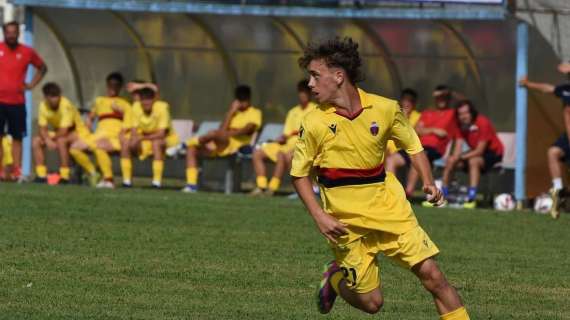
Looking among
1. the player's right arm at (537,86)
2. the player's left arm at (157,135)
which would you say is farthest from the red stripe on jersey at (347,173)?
the player's left arm at (157,135)

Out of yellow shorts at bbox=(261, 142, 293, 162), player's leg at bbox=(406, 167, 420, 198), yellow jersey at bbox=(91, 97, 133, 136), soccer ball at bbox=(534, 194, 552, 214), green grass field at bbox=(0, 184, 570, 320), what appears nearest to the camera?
green grass field at bbox=(0, 184, 570, 320)

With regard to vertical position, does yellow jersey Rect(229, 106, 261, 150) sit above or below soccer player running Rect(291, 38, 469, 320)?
below

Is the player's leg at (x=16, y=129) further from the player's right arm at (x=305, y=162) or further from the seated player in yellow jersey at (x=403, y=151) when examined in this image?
the player's right arm at (x=305, y=162)

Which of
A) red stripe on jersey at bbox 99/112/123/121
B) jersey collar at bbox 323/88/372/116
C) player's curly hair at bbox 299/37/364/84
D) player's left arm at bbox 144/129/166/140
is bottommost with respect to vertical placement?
player's left arm at bbox 144/129/166/140

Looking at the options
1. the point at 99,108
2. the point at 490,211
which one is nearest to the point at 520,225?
the point at 490,211

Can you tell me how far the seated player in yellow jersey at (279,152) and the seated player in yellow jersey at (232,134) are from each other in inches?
20.5

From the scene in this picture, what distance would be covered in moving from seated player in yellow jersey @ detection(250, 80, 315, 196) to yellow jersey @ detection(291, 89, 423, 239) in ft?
38.6

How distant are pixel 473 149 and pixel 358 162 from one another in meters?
11.1

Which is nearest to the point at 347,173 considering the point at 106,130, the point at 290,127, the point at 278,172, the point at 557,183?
the point at 557,183

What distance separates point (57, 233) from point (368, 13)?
24.7ft

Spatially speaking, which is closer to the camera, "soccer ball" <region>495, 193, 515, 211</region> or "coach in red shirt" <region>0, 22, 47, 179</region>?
"soccer ball" <region>495, 193, 515, 211</region>

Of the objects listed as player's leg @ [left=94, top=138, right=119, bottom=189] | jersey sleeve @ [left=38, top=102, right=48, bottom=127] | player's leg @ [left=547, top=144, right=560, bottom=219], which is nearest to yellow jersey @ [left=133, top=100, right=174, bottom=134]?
player's leg @ [left=94, top=138, right=119, bottom=189]

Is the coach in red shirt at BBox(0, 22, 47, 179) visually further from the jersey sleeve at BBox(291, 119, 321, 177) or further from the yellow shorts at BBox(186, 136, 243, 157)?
the jersey sleeve at BBox(291, 119, 321, 177)

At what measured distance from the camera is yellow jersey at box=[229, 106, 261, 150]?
66.2 ft
